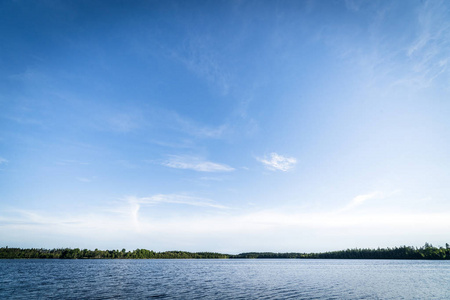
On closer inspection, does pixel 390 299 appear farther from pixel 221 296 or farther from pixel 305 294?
pixel 221 296

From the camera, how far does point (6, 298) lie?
114ft

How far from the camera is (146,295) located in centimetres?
3925

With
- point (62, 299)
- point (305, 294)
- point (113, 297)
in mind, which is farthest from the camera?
point (305, 294)

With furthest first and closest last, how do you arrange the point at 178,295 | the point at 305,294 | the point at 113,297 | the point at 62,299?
the point at 305,294 < the point at 178,295 < the point at 113,297 < the point at 62,299

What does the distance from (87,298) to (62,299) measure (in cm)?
335

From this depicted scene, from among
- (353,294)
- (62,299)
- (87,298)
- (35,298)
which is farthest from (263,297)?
(35,298)

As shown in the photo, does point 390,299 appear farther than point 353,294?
No

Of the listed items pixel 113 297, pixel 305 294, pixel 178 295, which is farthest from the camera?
pixel 305 294

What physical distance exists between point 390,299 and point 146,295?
134 ft

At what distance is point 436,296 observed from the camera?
41.8 metres

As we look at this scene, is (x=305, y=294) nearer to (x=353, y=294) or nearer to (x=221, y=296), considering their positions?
(x=353, y=294)

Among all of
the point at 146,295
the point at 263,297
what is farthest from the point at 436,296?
the point at 146,295

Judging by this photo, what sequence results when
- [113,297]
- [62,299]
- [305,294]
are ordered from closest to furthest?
[62,299] < [113,297] < [305,294]

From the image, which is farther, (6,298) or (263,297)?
(263,297)
